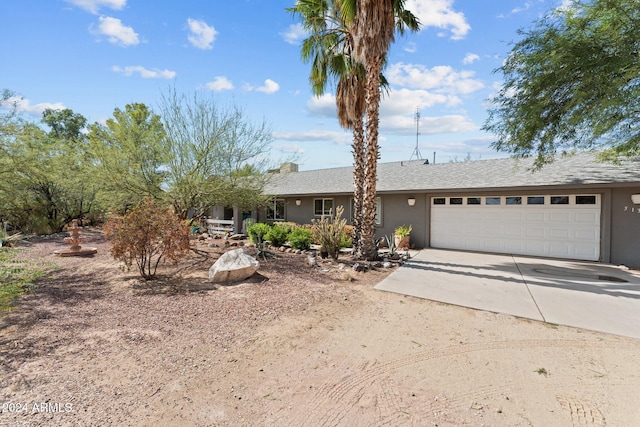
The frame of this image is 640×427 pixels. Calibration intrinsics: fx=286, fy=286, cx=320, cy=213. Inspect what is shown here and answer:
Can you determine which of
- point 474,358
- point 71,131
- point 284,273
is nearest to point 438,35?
point 284,273

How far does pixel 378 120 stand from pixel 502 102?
3.73m

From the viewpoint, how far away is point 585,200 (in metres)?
9.29

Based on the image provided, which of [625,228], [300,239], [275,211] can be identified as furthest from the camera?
[275,211]

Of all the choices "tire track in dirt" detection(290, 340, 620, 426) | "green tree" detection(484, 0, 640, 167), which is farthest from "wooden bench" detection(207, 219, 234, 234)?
"tire track in dirt" detection(290, 340, 620, 426)

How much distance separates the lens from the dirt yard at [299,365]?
2561mm

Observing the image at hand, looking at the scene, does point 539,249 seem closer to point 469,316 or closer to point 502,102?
point 502,102

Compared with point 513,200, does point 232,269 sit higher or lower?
lower

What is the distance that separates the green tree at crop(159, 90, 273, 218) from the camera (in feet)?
29.9

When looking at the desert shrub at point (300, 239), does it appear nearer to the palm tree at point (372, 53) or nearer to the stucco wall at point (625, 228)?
the palm tree at point (372, 53)

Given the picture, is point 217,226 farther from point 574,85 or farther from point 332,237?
point 574,85

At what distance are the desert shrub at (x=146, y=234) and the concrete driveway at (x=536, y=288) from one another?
477 cm

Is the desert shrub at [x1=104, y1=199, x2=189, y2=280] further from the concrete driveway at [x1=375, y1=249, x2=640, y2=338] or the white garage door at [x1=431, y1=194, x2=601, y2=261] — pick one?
the white garage door at [x1=431, y1=194, x2=601, y2=261]

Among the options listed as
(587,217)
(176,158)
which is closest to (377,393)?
(176,158)

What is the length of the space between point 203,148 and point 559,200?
1200 centimetres
